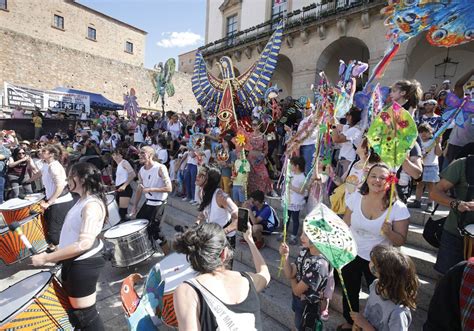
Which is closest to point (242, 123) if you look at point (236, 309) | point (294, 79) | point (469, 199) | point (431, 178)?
point (431, 178)

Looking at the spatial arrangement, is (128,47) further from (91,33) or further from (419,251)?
(419,251)

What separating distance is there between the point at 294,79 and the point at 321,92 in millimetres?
10128

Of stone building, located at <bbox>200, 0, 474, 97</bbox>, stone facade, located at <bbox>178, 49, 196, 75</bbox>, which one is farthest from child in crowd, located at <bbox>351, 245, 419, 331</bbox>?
stone facade, located at <bbox>178, 49, 196, 75</bbox>

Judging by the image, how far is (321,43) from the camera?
39.4 ft

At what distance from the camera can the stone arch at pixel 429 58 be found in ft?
31.0

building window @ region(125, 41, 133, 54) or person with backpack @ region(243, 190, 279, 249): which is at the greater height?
building window @ region(125, 41, 133, 54)

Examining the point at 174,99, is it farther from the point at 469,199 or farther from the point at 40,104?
the point at 469,199

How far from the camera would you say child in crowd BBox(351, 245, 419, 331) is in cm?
169

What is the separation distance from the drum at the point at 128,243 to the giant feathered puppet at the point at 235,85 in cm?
239

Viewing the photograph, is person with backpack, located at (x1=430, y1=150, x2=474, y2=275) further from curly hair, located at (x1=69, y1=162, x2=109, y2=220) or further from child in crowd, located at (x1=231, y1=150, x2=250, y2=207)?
child in crowd, located at (x1=231, y1=150, x2=250, y2=207)

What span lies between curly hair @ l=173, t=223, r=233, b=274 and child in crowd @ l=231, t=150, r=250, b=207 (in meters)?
3.43

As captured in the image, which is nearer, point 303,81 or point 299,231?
point 299,231

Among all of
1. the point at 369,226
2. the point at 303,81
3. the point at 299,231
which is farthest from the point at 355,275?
the point at 303,81

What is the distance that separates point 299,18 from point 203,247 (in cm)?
1397
